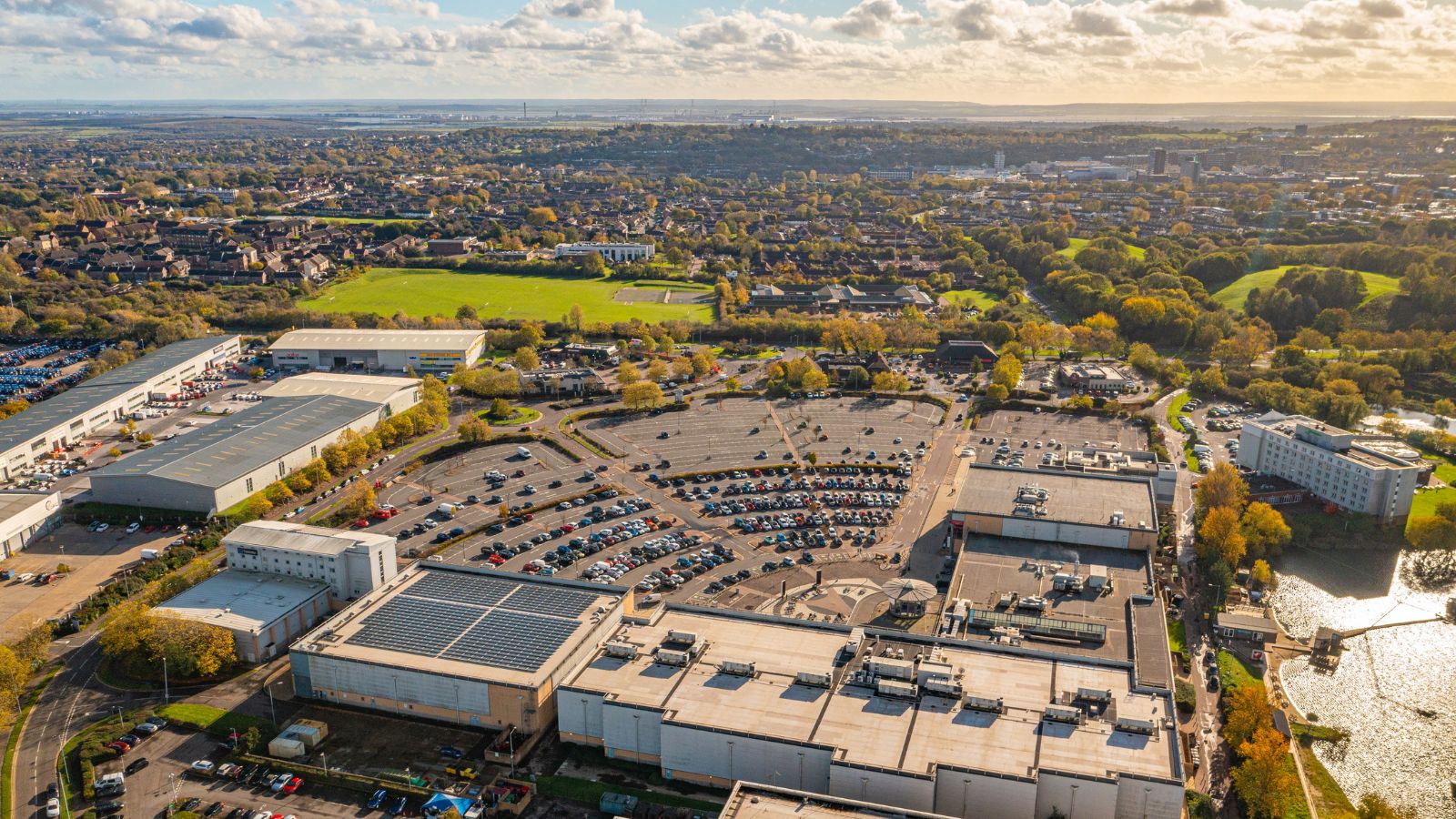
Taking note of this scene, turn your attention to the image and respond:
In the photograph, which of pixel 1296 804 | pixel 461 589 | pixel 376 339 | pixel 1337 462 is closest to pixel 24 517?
pixel 461 589

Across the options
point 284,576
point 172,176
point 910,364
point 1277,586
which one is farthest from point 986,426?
point 172,176

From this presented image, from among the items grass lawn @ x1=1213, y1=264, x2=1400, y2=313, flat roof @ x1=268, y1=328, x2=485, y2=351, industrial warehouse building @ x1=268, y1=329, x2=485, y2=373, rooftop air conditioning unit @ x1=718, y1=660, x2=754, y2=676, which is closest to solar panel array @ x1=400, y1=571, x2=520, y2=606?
rooftop air conditioning unit @ x1=718, y1=660, x2=754, y2=676

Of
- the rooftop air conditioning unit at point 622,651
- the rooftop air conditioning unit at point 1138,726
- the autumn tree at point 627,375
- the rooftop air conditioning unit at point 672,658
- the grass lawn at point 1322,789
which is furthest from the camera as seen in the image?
the autumn tree at point 627,375

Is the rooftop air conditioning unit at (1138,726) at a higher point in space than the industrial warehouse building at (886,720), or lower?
higher

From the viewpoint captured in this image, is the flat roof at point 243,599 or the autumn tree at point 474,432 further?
the autumn tree at point 474,432

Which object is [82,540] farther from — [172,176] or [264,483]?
[172,176]

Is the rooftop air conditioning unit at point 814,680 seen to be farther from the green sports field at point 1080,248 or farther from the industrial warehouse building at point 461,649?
the green sports field at point 1080,248

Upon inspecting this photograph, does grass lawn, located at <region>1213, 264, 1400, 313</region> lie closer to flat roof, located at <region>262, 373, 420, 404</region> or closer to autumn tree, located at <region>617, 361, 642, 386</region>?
autumn tree, located at <region>617, 361, 642, 386</region>

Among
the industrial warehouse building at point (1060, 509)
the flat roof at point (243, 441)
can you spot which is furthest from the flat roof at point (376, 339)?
the industrial warehouse building at point (1060, 509)
